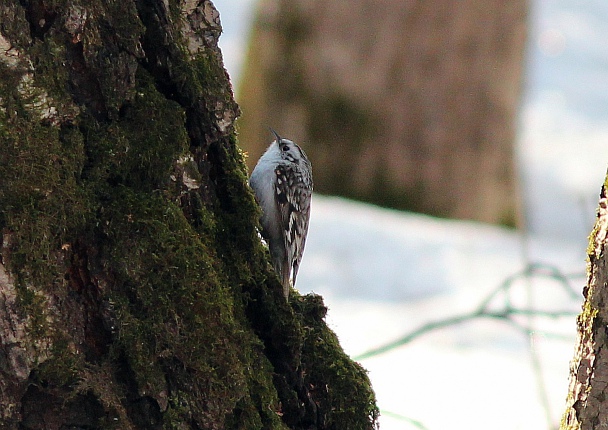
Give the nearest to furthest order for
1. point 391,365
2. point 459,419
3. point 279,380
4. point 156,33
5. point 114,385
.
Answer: point 114,385 → point 156,33 → point 279,380 → point 459,419 → point 391,365

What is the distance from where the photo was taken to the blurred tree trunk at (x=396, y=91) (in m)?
8.99

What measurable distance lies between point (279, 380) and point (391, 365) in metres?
2.55

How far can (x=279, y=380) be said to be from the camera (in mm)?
1961

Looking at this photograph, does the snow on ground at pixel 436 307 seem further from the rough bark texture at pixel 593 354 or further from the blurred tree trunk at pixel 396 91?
the rough bark texture at pixel 593 354

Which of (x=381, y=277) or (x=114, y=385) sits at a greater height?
(x=381, y=277)

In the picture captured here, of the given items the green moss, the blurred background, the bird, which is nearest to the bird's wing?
the bird

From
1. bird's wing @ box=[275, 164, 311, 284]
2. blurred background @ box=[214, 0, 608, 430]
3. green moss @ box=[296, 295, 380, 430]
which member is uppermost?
blurred background @ box=[214, 0, 608, 430]

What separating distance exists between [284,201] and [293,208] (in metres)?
0.06

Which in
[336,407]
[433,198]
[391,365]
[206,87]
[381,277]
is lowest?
[336,407]

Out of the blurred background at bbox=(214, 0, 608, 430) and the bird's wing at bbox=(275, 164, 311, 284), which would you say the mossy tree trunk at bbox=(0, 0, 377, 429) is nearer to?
the bird's wing at bbox=(275, 164, 311, 284)

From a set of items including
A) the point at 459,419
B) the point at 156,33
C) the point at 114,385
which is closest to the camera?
the point at 114,385

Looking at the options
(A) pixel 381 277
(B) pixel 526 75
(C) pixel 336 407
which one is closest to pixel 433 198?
(B) pixel 526 75

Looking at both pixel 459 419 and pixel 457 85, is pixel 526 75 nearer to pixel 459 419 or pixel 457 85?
pixel 457 85

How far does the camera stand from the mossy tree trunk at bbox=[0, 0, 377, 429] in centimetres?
162
